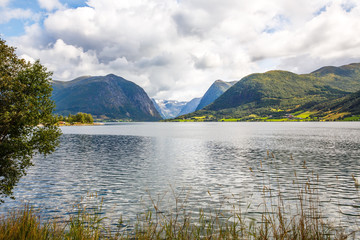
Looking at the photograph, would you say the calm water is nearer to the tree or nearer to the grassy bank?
the grassy bank

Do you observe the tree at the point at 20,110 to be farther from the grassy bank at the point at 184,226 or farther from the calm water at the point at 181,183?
the calm water at the point at 181,183

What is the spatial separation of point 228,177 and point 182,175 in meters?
7.63

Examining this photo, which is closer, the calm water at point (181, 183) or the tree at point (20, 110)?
the tree at point (20, 110)

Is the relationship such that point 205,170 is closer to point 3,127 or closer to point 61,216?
point 61,216

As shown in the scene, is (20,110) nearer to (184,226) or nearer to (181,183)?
(184,226)

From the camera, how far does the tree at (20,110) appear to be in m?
20.0

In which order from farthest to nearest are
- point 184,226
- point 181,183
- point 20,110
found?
1. point 181,183
2. point 20,110
3. point 184,226

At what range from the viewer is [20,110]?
→ 20.4 meters

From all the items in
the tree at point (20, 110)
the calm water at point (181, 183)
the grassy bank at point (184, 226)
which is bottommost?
the calm water at point (181, 183)

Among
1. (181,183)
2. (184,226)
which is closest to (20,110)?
(184,226)

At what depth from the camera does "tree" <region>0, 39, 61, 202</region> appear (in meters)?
20.0

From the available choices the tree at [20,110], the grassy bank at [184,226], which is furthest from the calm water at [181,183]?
the tree at [20,110]

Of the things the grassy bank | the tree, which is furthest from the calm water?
the tree

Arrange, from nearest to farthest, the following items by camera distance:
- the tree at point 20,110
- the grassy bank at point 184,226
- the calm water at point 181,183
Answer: the grassy bank at point 184,226 → the tree at point 20,110 → the calm water at point 181,183
